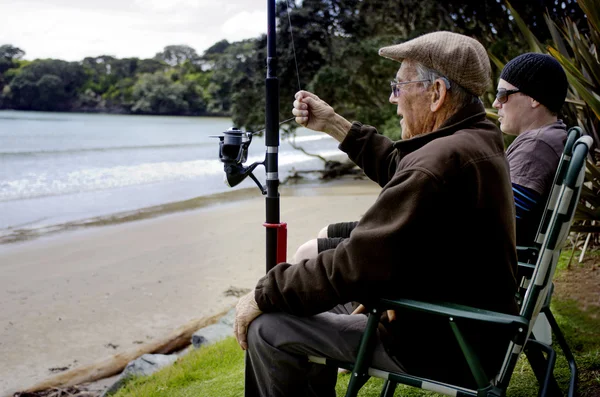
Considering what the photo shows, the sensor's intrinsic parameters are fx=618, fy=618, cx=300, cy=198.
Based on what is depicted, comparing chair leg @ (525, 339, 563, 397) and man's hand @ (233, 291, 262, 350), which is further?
chair leg @ (525, 339, 563, 397)

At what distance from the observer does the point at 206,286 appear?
23.5 feet

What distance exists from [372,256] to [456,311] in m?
0.27

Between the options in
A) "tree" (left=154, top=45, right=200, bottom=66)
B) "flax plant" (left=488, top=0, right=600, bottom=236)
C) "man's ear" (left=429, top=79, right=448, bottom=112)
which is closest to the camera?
"man's ear" (left=429, top=79, right=448, bottom=112)

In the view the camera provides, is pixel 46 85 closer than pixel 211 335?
No

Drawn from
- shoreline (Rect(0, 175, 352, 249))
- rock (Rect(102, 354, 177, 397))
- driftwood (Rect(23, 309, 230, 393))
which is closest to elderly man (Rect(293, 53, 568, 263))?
rock (Rect(102, 354, 177, 397))

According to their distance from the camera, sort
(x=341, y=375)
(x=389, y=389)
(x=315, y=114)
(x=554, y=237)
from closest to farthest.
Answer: (x=554, y=237), (x=389, y=389), (x=315, y=114), (x=341, y=375)

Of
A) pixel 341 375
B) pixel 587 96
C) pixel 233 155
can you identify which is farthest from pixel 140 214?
pixel 233 155

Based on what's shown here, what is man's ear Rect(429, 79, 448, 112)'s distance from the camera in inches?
76.3

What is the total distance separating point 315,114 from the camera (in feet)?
8.80

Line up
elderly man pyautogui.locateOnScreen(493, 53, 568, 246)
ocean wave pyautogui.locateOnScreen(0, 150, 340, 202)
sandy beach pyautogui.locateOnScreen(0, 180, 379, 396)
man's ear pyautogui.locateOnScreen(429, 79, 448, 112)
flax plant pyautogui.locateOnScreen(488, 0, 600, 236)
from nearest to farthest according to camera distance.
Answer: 1. man's ear pyautogui.locateOnScreen(429, 79, 448, 112)
2. elderly man pyautogui.locateOnScreen(493, 53, 568, 246)
3. flax plant pyautogui.locateOnScreen(488, 0, 600, 236)
4. sandy beach pyautogui.locateOnScreen(0, 180, 379, 396)
5. ocean wave pyautogui.locateOnScreen(0, 150, 340, 202)

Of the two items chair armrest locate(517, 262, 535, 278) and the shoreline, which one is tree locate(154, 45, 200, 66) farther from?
chair armrest locate(517, 262, 535, 278)

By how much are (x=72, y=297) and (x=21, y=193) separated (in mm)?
10894

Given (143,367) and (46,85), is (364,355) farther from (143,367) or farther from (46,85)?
(46,85)

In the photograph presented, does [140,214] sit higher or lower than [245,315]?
lower
